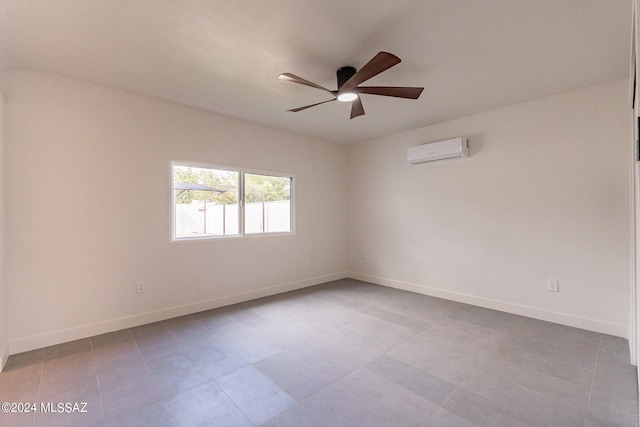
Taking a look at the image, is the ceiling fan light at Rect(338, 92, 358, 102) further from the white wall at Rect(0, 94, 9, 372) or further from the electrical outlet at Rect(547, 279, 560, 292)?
the electrical outlet at Rect(547, 279, 560, 292)

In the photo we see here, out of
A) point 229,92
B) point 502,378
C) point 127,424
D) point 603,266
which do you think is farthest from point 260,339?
point 603,266

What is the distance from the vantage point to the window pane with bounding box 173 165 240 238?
3498 mm

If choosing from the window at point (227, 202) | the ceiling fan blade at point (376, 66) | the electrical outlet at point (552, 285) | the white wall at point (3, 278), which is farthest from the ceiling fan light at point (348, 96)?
the electrical outlet at point (552, 285)

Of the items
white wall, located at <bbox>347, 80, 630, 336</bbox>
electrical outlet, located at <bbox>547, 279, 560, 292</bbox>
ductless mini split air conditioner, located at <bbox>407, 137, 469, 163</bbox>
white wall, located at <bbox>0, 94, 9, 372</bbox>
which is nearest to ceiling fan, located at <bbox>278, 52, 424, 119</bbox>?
ductless mini split air conditioner, located at <bbox>407, 137, 469, 163</bbox>

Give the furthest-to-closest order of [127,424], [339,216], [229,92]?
[339,216] < [229,92] < [127,424]

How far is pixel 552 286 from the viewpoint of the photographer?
3.18 m

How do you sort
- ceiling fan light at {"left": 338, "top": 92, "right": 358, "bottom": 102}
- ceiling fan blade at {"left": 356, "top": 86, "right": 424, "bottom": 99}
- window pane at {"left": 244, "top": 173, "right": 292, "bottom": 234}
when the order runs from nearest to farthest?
ceiling fan blade at {"left": 356, "top": 86, "right": 424, "bottom": 99} < ceiling fan light at {"left": 338, "top": 92, "right": 358, "bottom": 102} < window pane at {"left": 244, "top": 173, "right": 292, "bottom": 234}

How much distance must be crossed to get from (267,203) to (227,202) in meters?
0.66

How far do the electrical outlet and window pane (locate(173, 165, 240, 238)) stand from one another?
157 inches

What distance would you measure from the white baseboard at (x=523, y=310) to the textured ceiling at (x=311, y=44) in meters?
2.50

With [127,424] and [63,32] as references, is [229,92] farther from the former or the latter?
[127,424]

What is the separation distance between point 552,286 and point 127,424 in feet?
13.6

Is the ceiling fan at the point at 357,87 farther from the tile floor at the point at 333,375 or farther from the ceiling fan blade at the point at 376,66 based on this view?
the tile floor at the point at 333,375

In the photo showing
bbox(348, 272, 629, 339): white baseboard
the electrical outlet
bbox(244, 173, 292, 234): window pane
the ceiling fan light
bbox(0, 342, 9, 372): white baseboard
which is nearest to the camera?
bbox(0, 342, 9, 372): white baseboard
